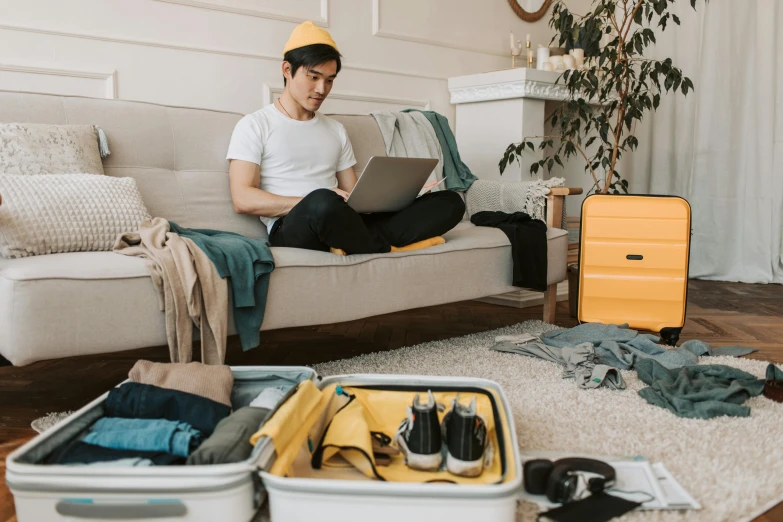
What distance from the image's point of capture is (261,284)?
1706mm

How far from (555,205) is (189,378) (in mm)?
1759

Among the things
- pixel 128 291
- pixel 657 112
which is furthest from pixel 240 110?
pixel 657 112

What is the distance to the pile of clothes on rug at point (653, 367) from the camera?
5.50 feet

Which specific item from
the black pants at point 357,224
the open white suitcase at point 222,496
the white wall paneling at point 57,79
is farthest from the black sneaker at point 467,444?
the white wall paneling at point 57,79

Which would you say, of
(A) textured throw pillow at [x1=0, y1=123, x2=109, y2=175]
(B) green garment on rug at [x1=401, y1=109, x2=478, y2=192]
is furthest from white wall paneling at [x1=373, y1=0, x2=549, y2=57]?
(A) textured throw pillow at [x1=0, y1=123, x2=109, y2=175]

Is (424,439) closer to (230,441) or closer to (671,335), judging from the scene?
(230,441)

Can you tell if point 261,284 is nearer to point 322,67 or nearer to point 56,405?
point 56,405

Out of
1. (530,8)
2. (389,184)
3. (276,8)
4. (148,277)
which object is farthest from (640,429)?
(530,8)

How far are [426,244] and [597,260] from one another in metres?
0.74

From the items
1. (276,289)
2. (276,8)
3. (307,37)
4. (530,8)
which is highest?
(530,8)

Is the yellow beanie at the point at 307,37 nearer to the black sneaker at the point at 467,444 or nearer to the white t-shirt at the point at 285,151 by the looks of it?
the white t-shirt at the point at 285,151

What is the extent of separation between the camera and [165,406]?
1.22 meters

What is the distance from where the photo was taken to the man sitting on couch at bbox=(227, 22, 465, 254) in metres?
1.95

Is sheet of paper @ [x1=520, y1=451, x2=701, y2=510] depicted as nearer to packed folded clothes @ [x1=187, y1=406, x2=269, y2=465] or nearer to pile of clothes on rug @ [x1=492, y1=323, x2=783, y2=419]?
pile of clothes on rug @ [x1=492, y1=323, x2=783, y2=419]
